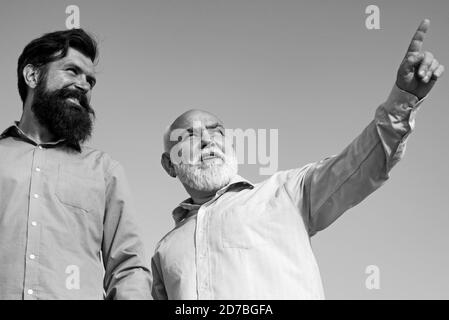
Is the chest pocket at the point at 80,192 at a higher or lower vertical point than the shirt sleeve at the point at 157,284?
higher

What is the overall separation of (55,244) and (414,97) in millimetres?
1718

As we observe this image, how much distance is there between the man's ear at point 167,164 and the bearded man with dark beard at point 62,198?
0.72 m

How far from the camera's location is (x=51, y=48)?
147 inches

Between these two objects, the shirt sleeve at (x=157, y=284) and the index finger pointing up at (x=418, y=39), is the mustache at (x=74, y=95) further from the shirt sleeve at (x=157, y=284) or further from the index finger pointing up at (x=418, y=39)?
the index finger pointing up at (x=418, y=39)

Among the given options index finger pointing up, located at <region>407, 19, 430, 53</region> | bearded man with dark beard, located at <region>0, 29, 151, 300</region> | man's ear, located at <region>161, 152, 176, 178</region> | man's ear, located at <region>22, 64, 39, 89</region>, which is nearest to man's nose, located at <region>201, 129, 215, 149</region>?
man's ear, located at <region>161, 152, 176, 178</region>

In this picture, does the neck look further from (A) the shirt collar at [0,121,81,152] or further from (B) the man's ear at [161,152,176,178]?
(B) the man's ear at [161,152,176,178]

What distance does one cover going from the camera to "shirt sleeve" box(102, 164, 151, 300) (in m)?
3.05

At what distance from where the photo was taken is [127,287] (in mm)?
3025

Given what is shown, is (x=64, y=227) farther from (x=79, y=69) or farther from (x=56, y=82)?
(x=79, y=69)

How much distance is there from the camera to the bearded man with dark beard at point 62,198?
300 cm

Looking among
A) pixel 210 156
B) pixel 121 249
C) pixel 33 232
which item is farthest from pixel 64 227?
pixel 210 156

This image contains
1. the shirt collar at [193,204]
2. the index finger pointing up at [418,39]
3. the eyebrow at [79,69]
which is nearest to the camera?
the index finger pointing up at [418,39]

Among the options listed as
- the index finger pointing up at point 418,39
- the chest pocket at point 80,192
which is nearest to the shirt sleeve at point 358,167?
the index finger pointing up at point 418,39

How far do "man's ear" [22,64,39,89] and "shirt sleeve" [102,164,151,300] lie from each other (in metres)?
0.71
